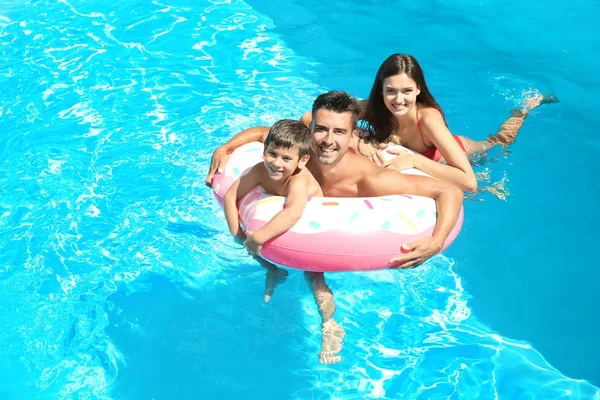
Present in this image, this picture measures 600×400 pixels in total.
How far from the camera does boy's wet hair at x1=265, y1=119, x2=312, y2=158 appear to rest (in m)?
4.59

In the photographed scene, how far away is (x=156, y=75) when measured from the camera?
8641mm

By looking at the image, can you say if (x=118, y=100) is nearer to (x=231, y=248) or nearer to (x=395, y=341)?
(x=231, y=248)

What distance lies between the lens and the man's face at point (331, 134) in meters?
4.78

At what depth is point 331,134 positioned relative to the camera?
482 centimetres

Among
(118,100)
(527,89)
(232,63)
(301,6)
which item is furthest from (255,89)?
(527,89)

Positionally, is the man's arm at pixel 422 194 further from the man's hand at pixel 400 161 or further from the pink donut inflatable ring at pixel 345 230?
the man's hand at pixel 400 161

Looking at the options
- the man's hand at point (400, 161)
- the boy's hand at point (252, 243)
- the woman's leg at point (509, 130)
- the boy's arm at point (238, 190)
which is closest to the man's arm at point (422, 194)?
the man's hand at point (400, 161)

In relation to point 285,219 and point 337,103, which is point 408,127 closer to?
point 337,103

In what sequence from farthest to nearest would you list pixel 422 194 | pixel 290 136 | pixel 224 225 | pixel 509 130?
pixel 509 130
pixel 224 225
pixel 422 194
pixel 290 136

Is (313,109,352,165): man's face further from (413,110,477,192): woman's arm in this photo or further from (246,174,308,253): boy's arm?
(413,110,477,192): woman's arm

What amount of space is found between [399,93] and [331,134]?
97 cm

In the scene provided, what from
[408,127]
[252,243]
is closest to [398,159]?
[408,127]

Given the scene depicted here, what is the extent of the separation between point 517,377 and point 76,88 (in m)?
5.75

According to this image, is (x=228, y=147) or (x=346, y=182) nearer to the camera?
(x=346, y=182)
